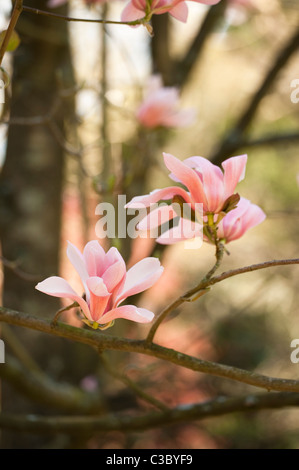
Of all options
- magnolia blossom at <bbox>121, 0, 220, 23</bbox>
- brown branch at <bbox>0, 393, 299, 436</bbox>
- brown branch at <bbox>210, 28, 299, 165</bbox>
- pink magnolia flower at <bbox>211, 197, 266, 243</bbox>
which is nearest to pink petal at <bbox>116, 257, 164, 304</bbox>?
pink magnolia flower at <bbox>211, 197, 266, 243</bbox>

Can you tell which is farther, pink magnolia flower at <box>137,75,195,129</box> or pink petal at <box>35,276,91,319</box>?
pink magnolia flower at <box>137,75,195,129</box>

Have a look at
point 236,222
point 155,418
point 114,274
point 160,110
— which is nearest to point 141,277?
point 114,274

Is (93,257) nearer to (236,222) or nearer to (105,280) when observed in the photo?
(105,280)

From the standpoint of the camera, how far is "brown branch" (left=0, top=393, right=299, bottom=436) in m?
0.86

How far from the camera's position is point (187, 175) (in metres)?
0.50

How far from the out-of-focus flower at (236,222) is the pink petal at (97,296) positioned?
14 cm

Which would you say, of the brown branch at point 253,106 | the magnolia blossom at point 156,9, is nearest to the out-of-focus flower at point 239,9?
the brown branch at point 253,106

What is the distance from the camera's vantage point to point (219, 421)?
2.66 meters

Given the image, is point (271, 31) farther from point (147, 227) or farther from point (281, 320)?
point (147, 227)

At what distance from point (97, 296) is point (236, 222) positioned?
173 mm

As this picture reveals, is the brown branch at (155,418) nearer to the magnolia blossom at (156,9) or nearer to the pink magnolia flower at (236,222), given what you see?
the pink magnolia flower at (236,222)

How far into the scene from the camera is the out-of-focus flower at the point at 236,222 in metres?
0.55

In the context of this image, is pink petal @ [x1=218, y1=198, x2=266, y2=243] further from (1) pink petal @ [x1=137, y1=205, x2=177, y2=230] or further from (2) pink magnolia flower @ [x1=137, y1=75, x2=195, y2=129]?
(2) pink magnolia flower @ [x1=137, y1=75, x2=195, y2=129]

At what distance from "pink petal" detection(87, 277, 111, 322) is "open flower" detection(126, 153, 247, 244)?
3.2 inches
